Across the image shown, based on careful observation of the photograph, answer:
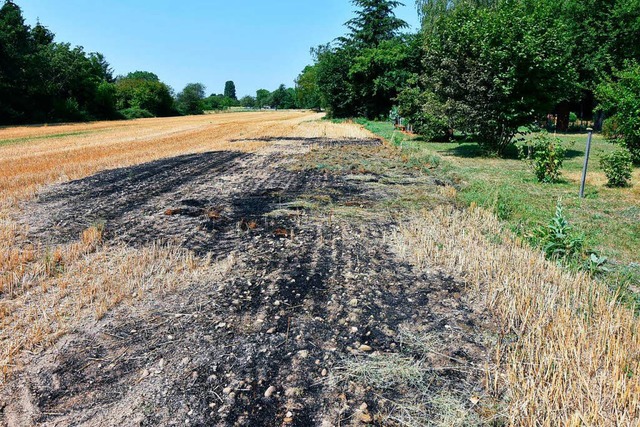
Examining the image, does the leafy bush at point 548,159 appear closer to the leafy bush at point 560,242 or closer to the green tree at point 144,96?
the leafy bush at point 560,242

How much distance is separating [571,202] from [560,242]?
3345 millimetres

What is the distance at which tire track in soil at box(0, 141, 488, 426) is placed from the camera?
2.91 metres

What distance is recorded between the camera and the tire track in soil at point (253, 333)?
2910 mm

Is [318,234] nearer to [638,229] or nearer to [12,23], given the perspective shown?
[638,229]

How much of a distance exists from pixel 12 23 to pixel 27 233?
46.6 meters

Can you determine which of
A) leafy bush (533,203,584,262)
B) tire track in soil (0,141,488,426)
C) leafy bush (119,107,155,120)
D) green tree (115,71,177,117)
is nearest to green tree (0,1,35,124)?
leafy bush (119,107,155,120)

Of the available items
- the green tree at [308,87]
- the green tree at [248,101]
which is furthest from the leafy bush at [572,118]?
the green tree at [248,101]

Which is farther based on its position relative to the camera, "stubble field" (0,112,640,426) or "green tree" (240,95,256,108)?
"green tree" (240,95,256,108)

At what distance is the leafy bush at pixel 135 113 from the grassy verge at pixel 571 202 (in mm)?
46947

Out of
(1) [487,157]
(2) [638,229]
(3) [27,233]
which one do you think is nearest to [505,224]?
(2) [638,229]

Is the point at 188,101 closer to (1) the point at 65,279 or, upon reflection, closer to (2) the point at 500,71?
(2) the point at 500,71

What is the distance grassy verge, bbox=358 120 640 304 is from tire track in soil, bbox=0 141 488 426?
220 centimetres

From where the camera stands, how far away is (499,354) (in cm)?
343

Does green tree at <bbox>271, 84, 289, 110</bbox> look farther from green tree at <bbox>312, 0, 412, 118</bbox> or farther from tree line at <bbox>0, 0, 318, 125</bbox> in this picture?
green tree at <bbox>312, 0, 412, 118</bbox>
